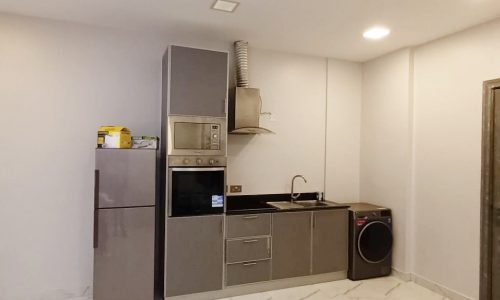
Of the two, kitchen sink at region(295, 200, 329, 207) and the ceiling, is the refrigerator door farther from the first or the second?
kitchen sink at region(295, 200, 329, 207)

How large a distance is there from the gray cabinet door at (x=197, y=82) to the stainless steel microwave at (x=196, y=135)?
0.07 m

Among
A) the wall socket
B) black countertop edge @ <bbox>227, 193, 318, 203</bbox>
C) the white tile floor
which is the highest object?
the wall socket

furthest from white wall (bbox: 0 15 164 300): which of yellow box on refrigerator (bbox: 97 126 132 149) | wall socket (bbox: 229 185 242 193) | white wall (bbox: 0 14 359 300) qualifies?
wall socket (bbox: 229 185 242 193)

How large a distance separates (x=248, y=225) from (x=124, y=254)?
1191 mm

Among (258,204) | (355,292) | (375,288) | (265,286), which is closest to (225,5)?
(258,204)

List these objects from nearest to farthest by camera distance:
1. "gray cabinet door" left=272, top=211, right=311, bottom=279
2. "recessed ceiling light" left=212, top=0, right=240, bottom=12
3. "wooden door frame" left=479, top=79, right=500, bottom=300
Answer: "recessed ceiling light" left=212, top=0, right=240, bottom=12, "wooden door frame" left=479, top=79, right=500, bottom=300, "gray cabinet door" left=272, top=211, right=311, bottom=279

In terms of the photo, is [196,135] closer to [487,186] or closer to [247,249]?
[247,249]

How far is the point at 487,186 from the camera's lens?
2971 mm

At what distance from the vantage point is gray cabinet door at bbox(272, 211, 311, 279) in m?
3.46

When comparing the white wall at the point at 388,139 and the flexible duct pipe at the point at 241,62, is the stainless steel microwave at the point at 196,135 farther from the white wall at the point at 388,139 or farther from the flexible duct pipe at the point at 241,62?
the white wall at the point at 388,139

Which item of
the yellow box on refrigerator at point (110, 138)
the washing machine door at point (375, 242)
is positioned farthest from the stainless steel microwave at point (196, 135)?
the washing machine door at point (375, 242)

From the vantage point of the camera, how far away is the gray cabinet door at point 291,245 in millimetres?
3455

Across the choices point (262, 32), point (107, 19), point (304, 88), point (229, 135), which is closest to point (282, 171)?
point (229, 135)

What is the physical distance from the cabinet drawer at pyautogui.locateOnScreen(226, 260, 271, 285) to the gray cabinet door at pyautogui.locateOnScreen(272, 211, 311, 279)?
0.09 meters
